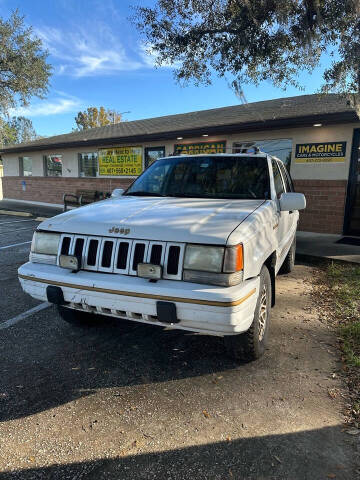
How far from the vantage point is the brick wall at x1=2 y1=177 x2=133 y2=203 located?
13505mm

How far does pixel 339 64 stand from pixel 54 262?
6745mm

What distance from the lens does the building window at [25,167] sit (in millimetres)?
17531

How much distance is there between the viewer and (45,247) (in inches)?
115

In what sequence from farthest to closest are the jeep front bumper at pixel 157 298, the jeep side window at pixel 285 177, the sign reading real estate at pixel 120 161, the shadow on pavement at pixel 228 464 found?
1. the sign reading real estate at pixel 120 161
2. the jeep side window at pixel 285 177
3. the jeep front bumper at pixel 157 298
4. the shadow on pavement at pixel 228 464

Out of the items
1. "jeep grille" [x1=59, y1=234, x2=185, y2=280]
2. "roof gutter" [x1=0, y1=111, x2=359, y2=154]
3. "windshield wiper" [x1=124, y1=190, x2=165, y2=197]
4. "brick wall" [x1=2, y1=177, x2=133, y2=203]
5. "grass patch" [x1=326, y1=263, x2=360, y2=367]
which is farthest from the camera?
"brick wall" [x1=2, y1=177, x2=133, y2=203]

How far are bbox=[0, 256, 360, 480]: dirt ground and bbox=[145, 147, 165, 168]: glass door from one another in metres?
9.29

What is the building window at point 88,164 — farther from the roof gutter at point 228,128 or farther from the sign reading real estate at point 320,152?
the sign reading real estate at point 320,152

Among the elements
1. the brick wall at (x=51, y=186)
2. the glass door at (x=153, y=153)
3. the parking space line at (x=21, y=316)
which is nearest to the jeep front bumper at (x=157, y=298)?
the parking space line at (x=21, y=316)

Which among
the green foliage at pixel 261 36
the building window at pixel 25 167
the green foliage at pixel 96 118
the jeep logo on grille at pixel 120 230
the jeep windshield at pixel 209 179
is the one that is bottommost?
the jeep logo on grille at pixel 120 230

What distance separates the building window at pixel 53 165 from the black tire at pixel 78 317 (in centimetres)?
1354

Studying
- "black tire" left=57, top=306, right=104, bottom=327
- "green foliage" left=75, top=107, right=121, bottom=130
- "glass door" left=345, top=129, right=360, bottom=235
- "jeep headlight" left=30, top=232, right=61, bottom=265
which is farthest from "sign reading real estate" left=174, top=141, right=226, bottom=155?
"green foliage" left=75, top=107, right=121, bottom=130

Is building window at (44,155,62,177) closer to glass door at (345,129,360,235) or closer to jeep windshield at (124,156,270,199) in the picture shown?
glass door at (345,129,360,235)

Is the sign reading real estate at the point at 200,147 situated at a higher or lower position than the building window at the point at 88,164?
higher

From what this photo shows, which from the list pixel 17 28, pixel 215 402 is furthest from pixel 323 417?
pixel 17 28
